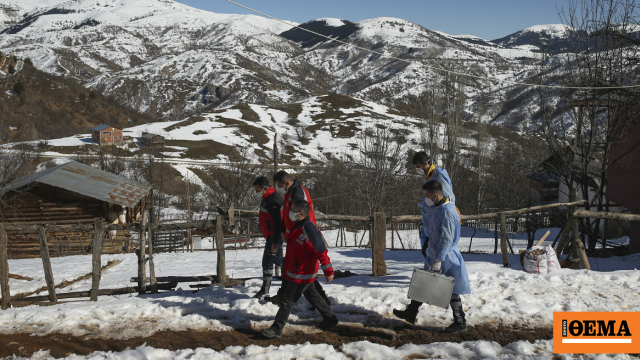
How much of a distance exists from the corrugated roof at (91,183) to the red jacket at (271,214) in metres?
17.8

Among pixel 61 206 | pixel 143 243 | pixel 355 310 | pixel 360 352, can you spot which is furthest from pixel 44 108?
pixel 360 352

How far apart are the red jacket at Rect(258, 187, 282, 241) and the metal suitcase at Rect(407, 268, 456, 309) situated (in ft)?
6.83

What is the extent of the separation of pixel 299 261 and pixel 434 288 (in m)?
1.58

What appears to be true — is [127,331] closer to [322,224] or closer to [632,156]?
[632,156]

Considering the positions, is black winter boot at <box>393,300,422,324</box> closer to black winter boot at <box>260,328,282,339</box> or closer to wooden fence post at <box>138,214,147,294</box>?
black winter boot at <box>260,328,282,339</box>

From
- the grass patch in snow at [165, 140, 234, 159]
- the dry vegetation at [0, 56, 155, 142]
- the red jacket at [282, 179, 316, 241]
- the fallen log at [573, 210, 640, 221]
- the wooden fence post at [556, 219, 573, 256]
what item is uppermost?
the dry vegetation at [0, 56, 155, 142]

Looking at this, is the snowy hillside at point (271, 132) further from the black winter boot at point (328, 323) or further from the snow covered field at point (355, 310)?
the black winter boot at point (328, 323)

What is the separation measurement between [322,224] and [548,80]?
17417mm

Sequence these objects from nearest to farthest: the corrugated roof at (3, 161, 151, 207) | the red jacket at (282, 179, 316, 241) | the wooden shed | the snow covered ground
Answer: the snow covered ground
the red jacket at (282, 179, 316, 241)
the wooden shed
the corrugated roof at (3, 161, 151, 207)

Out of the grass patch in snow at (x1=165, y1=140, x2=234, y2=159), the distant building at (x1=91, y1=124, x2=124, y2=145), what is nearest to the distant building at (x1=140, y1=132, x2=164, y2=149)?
the grass patch in snow at (x1=165, y1=140, x2=234, y2=159)
